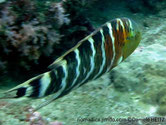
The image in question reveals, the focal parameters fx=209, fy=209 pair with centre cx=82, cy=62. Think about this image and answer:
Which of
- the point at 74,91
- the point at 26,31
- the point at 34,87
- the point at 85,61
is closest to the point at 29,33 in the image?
the point at 26,31

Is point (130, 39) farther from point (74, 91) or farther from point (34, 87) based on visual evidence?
point (34, 87)

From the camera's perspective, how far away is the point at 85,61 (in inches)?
84.4

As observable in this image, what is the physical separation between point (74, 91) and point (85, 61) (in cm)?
140

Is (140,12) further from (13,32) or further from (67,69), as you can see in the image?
(67,69)

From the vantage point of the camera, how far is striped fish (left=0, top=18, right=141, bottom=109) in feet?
5.73

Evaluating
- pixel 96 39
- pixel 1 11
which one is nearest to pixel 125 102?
pixel 96 39

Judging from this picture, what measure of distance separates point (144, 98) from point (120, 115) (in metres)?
0.45

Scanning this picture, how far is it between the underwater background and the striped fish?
0.72m

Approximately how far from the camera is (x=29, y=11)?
3.58 meters

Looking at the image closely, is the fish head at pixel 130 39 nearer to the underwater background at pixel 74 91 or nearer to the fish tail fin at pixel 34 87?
the underwater background at pixel 74 91

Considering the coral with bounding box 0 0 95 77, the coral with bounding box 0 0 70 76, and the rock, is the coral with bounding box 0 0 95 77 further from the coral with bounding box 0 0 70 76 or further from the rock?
the rock

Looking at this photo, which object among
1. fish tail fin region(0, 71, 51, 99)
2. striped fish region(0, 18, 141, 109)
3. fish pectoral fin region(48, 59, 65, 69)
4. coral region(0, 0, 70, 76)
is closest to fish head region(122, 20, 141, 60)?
striped fish region(0, 18, 141, 109)

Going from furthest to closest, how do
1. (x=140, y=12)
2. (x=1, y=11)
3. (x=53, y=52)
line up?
(x=140, y=12) < (x=53, y=52) < (x=1, y=11)

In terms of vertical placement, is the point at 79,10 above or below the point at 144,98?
above
